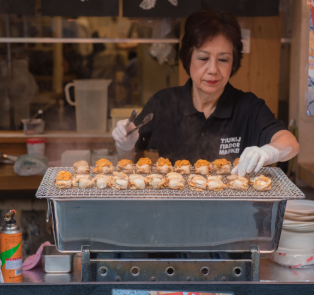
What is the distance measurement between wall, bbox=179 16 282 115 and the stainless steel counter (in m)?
2.29

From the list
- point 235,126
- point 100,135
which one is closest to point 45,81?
point 100,135

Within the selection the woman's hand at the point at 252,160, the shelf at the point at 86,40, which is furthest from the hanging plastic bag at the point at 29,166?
the woman's hand at the point at 252,160

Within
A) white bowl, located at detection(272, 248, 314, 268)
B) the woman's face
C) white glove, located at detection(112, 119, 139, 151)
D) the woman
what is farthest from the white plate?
white glove, located at detection(112, 119, 139, 151)

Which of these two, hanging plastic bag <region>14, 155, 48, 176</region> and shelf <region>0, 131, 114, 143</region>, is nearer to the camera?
hanging plastic bag <region>14, 155, 48, 176</region>

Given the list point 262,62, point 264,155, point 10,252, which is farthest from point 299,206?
Answer: point 262,62

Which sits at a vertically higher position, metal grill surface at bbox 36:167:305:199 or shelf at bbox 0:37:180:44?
shelf at bbox 0:37:180:44

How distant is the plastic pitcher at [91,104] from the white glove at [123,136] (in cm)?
161

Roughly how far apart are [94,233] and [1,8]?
97.0 inches

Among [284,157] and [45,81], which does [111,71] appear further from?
[284,157]

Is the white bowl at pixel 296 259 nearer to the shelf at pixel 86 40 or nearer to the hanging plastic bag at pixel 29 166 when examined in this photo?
the hanging plastic bag at pixel 29 166

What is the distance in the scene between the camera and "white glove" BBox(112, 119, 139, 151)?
2.17 m

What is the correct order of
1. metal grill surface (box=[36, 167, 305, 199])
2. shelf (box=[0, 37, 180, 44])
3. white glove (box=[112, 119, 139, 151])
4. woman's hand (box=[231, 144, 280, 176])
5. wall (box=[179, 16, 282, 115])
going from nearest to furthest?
metal grill surface (box=[36, 167, 305, 199]), woman's hand (box=[231, 144, 280, 176]), white glove (box=[112, 119, 139, 151]), wall (box=[179, 16, 282, 115]), shelf (box=[0, 37, 180, 44])

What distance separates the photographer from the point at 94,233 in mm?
1447

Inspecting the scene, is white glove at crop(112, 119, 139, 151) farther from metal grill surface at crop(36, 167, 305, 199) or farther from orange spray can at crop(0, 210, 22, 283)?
orange spray can at crop(0, 210, 22, 283)
